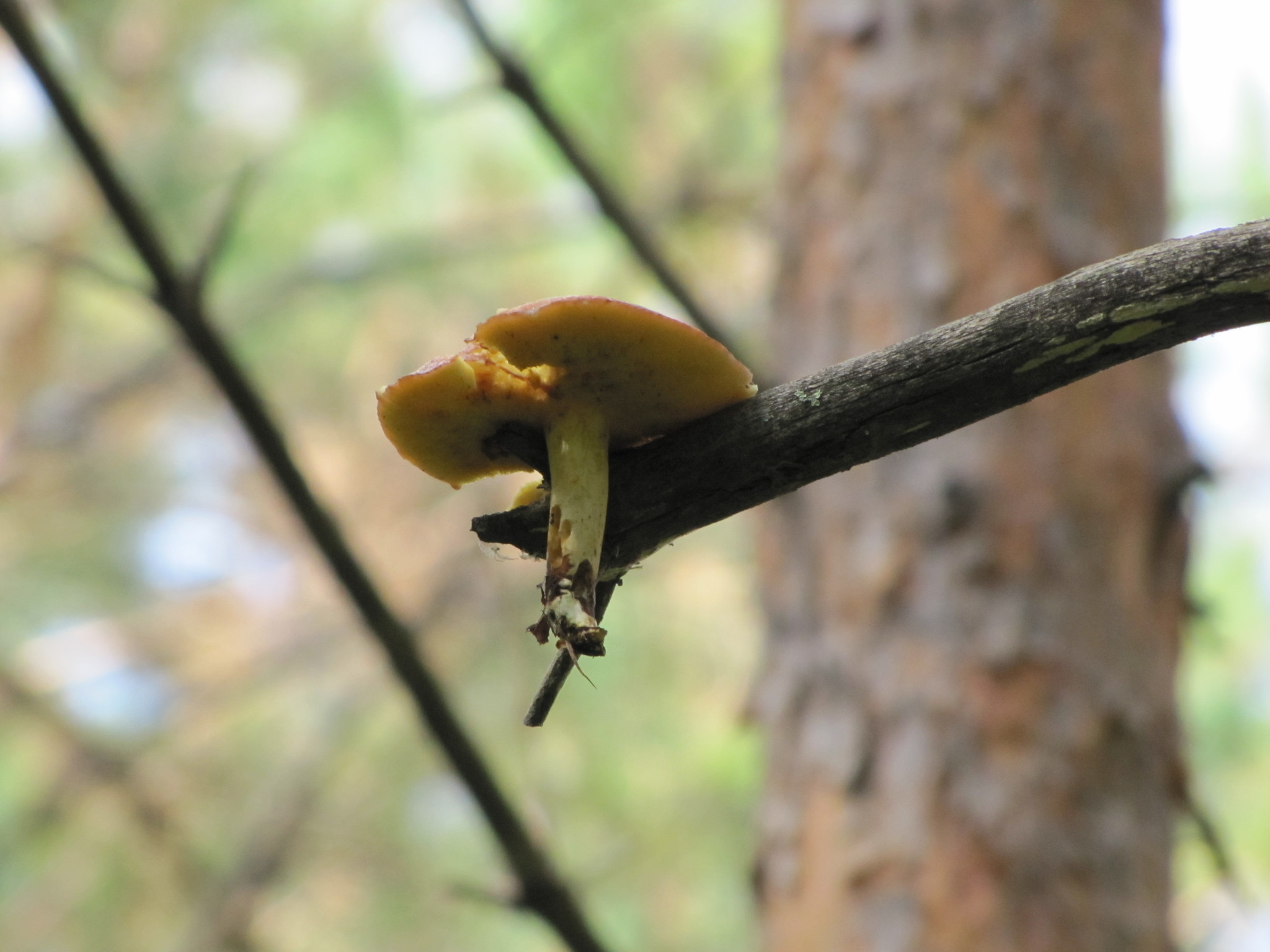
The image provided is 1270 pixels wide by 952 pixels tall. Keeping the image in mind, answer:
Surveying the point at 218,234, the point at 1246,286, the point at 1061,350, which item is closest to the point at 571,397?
the point at 1061,350

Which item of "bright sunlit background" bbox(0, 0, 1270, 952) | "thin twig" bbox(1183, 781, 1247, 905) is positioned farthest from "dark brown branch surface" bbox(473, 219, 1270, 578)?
"bright sunlit background" bbox(0, 0, 1270, 952)

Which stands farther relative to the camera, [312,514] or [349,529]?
[349,529]

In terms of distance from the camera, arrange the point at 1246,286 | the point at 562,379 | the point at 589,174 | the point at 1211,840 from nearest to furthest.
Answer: the point at 1246,286, the point at 562,379, the point at 1211,840, the point at 589,174

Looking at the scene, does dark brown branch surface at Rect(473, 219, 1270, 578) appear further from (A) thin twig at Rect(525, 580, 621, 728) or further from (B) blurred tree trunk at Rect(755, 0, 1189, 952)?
(B) blurred tree trunk at Rect(755, 0, 1189, 952)

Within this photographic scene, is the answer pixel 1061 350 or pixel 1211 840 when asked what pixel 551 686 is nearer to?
pixel 1061 350

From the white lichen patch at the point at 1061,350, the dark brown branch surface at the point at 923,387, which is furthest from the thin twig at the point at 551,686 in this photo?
the white lichen patch at the point at 1061,350

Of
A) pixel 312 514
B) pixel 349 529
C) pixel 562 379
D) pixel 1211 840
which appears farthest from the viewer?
pixel 349 529
